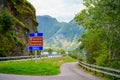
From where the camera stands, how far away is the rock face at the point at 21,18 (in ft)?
219

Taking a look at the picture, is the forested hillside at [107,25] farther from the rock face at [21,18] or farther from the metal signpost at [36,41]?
the rock face at [21,18]

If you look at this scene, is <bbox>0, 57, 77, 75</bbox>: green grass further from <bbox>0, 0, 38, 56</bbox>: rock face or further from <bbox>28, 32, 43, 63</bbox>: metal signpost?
<bbox>0, 0, 38, 56</bbox>: rock face

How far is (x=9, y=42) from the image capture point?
195ft

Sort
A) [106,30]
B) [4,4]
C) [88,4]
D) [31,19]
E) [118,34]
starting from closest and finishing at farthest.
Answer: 1. [118,34]
2. [106,30]
3. [88,4]
4. [4,4]
5. [31,19]

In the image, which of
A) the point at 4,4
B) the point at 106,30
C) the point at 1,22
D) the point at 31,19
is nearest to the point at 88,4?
the point at 106,30

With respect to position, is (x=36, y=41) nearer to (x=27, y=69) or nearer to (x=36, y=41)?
(x=36, y=41)

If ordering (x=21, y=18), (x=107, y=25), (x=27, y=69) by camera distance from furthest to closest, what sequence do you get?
(x=21, y=18), (x=27, y=69), (x=107, y=25)

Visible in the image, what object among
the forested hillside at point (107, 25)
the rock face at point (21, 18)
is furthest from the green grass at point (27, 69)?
the rock face at point (21, 18)

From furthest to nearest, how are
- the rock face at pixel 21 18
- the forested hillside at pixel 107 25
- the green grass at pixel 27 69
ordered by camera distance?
the rock face at pixel 21 18 → the green grass at pixel 27 69 → the forested hillside at pixel 107 25

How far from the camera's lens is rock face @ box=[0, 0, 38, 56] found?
6665 centimetres

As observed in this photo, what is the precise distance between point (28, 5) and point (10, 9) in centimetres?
1238

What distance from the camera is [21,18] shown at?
77000mm

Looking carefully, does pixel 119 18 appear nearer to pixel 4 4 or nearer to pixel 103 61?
pixel 103 61

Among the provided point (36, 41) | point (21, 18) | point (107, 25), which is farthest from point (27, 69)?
point (21, 18)
